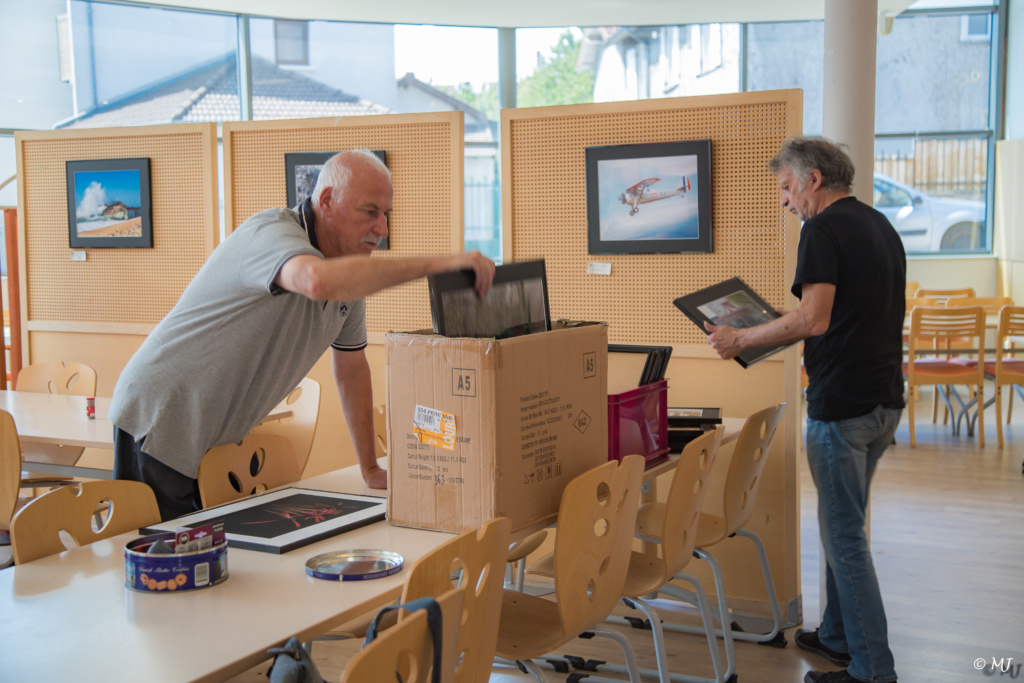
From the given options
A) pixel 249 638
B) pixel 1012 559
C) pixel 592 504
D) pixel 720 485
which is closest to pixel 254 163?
pixel 720 485

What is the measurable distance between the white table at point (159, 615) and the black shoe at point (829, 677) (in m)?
1.78

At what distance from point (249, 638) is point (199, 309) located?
108 centimetres

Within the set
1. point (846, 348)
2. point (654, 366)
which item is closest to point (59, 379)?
point (654, 366)

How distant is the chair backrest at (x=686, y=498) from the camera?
2.43 metres

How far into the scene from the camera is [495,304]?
75.8 inches

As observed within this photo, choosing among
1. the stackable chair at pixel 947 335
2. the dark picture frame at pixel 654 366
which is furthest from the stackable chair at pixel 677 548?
the stackable chair at pixel 947 335

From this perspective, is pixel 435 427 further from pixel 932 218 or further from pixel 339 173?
pixel 932 218

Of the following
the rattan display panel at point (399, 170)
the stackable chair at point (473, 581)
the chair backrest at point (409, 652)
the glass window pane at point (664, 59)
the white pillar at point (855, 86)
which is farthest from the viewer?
the glass window pane at point (664, 59)

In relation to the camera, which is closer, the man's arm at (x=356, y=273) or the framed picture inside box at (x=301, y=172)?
the man's arm at (x=356, y=273)

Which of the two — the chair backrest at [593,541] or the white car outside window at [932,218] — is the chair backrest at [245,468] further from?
the white car outside window at [932,218]

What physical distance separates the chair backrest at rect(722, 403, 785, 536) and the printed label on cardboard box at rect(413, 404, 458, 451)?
1383 millimetres

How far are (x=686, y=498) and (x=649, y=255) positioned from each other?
1478 mm

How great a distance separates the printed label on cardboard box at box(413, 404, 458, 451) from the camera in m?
1.82

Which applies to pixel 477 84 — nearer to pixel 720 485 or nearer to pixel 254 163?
pixel 254 163
